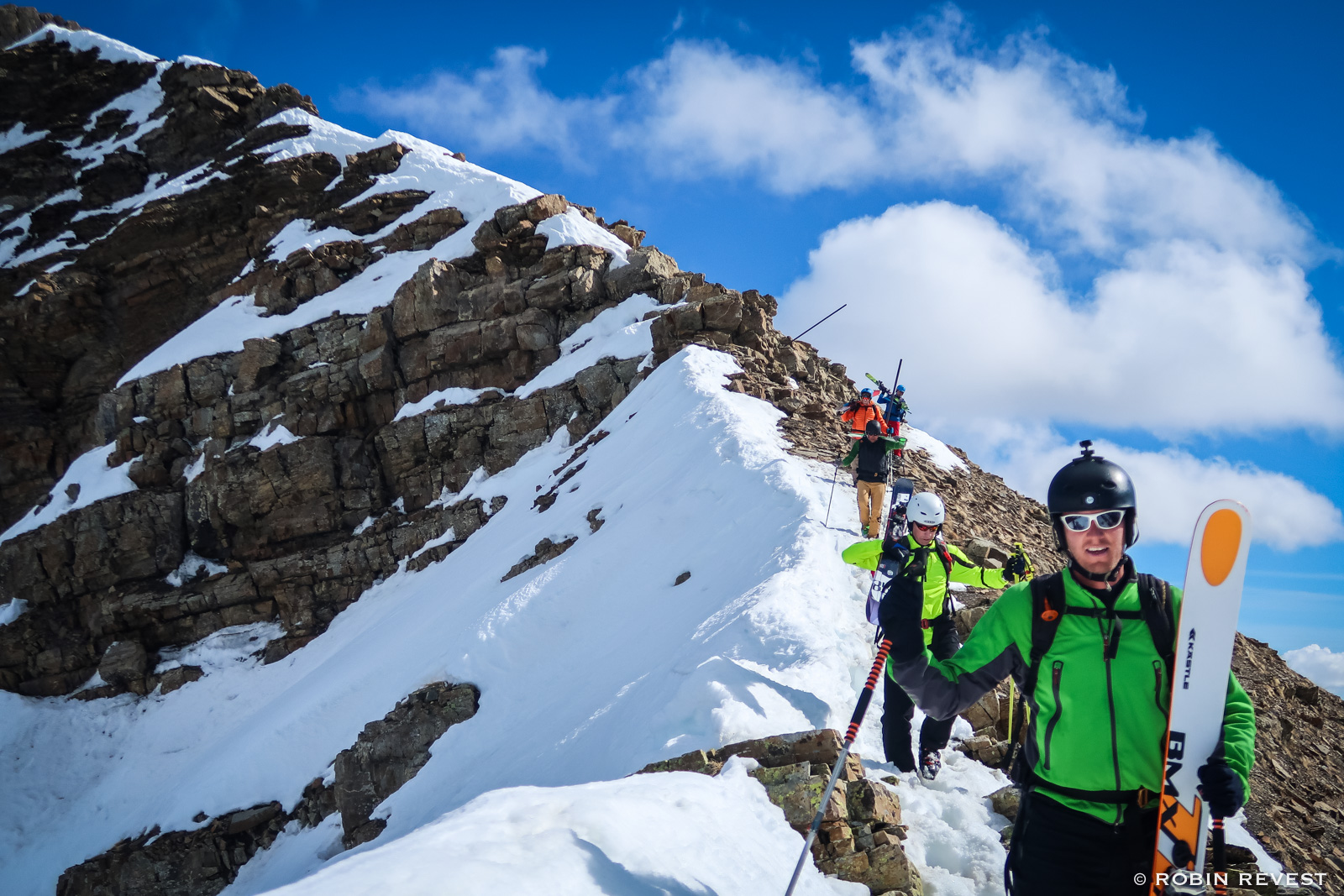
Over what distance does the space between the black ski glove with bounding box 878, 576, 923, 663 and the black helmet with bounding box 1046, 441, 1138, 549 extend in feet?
2.58

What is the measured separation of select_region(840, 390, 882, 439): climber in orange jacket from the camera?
1313 centimetres

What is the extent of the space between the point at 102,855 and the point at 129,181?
40732 mm

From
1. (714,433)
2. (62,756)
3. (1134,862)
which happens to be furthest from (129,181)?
(1134,862)

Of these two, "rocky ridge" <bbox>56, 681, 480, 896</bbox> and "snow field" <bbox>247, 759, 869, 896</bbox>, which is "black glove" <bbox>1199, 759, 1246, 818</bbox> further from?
"rocky ridge" <bbox>56, 681, 480, 896</bbox>

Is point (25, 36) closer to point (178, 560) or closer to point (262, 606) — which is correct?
point (178, 560)

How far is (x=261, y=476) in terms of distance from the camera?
3039 centimetres

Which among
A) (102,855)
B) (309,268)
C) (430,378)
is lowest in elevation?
(102,855)

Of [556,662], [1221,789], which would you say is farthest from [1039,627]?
[556,662]

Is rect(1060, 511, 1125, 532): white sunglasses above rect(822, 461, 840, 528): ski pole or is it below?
below

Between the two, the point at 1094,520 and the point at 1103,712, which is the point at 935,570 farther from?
the point at 1103,712

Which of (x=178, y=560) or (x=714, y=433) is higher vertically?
(x=714, y=433)

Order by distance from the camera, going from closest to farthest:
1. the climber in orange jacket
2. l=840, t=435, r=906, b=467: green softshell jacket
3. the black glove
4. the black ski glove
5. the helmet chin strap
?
the black glove < the helmet chin strap < the black ski glove < l=840, t=435, r=906, b=467: green softshell jacket < the climber in orange jacket

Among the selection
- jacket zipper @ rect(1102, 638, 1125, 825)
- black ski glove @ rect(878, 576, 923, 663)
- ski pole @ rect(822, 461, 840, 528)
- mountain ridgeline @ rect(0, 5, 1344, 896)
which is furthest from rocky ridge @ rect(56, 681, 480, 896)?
jacket zipper @ rect(1102, 638, 1125, 825)

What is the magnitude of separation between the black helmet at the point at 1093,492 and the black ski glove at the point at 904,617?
788mm
